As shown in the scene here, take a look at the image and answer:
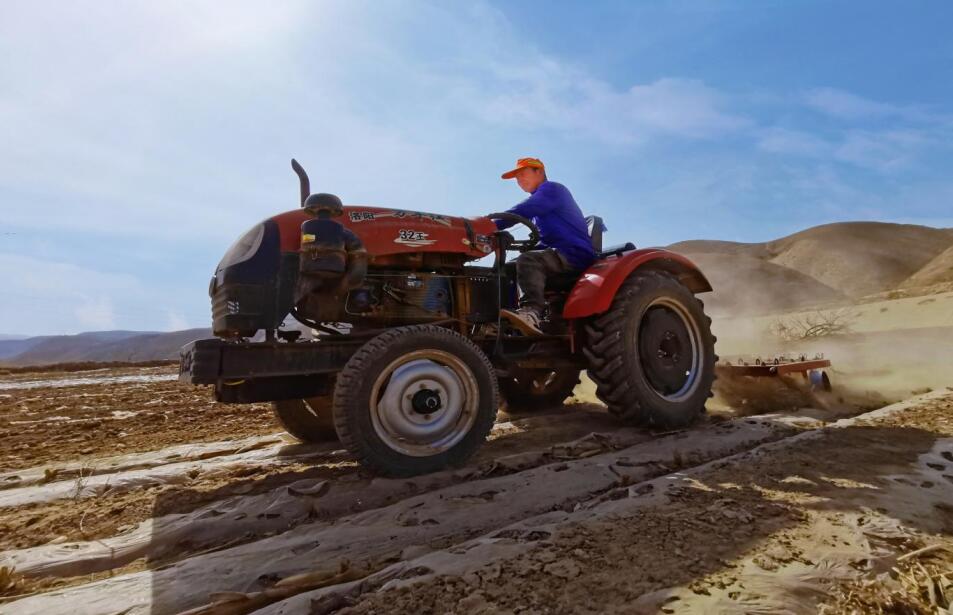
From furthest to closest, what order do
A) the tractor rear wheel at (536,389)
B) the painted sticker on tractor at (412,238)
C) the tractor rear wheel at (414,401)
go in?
the tractor rear wheel at (536,389) → the painted sticker on tractor at (412,238) → the tractor rear wheel at (414,401)

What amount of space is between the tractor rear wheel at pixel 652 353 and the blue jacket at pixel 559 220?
47 centimetres

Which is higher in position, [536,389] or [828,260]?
[828,260]

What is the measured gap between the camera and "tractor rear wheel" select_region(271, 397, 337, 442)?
12.7ft

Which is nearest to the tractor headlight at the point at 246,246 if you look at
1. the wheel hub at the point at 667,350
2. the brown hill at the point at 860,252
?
the wheel hub at the point at 667,350

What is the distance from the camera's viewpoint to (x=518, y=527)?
6.27 feet

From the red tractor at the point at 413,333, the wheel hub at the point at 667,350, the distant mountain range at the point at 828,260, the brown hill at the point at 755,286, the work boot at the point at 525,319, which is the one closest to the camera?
the red tractor at the point at 413,333

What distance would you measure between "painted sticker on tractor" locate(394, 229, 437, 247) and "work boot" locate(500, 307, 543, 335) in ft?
2.48

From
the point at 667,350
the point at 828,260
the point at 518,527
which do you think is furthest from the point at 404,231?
the point at 828,260

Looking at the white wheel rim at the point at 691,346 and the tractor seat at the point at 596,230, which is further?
the tractor seat at the point at 596,230

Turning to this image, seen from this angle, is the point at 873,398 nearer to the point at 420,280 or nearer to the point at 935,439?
the point at 935,439

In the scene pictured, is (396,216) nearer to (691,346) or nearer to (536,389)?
(536,389)

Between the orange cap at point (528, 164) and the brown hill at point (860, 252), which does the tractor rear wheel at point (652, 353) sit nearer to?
the orange cap at point (528, 164)

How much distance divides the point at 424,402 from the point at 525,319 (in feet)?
3.57

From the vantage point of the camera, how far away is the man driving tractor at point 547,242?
12.4 ft
